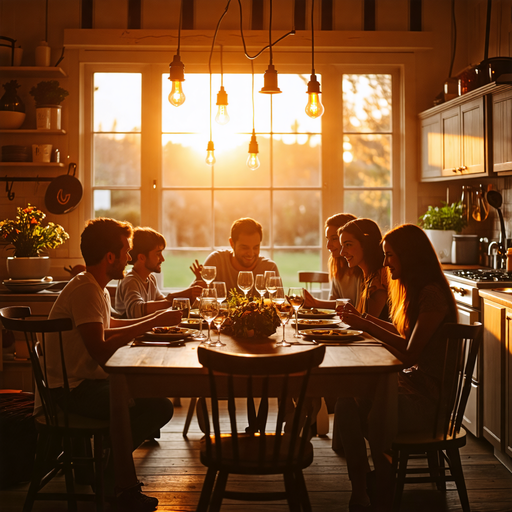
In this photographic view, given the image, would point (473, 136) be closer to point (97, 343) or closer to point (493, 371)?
point (493, 371)

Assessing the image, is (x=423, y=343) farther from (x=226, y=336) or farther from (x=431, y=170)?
(x=431, y=170)

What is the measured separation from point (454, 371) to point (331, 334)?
512 mm

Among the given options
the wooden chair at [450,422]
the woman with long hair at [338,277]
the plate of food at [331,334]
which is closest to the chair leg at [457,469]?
the wooden chair at [450,422]

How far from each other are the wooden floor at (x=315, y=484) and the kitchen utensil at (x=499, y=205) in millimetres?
1399

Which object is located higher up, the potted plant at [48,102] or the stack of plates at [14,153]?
the potted plant at [48,102]

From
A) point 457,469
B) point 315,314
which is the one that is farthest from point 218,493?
point 315,314

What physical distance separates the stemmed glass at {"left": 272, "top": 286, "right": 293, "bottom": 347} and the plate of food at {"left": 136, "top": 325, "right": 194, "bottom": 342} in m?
0.39

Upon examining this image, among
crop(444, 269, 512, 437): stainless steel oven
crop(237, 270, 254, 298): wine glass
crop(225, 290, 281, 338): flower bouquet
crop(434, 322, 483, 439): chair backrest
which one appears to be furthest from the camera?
crop(444, 269, 512, 437): stainless steel oven

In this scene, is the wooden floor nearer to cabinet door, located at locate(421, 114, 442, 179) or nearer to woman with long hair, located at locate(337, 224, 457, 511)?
woman with long hair, located at locate(337, 224, 457, 511)

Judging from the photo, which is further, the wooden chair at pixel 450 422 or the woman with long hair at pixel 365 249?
the woman with long hair at pixel 365 249

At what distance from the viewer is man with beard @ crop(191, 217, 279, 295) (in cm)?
372

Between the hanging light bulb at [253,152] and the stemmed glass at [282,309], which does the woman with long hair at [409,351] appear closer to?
the stemmed glass at [282,309]

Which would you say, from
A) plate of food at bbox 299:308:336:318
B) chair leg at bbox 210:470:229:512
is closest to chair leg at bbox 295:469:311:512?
chair leg at bbox 210:470:229:512

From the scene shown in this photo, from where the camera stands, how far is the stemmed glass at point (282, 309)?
234 centimetres
